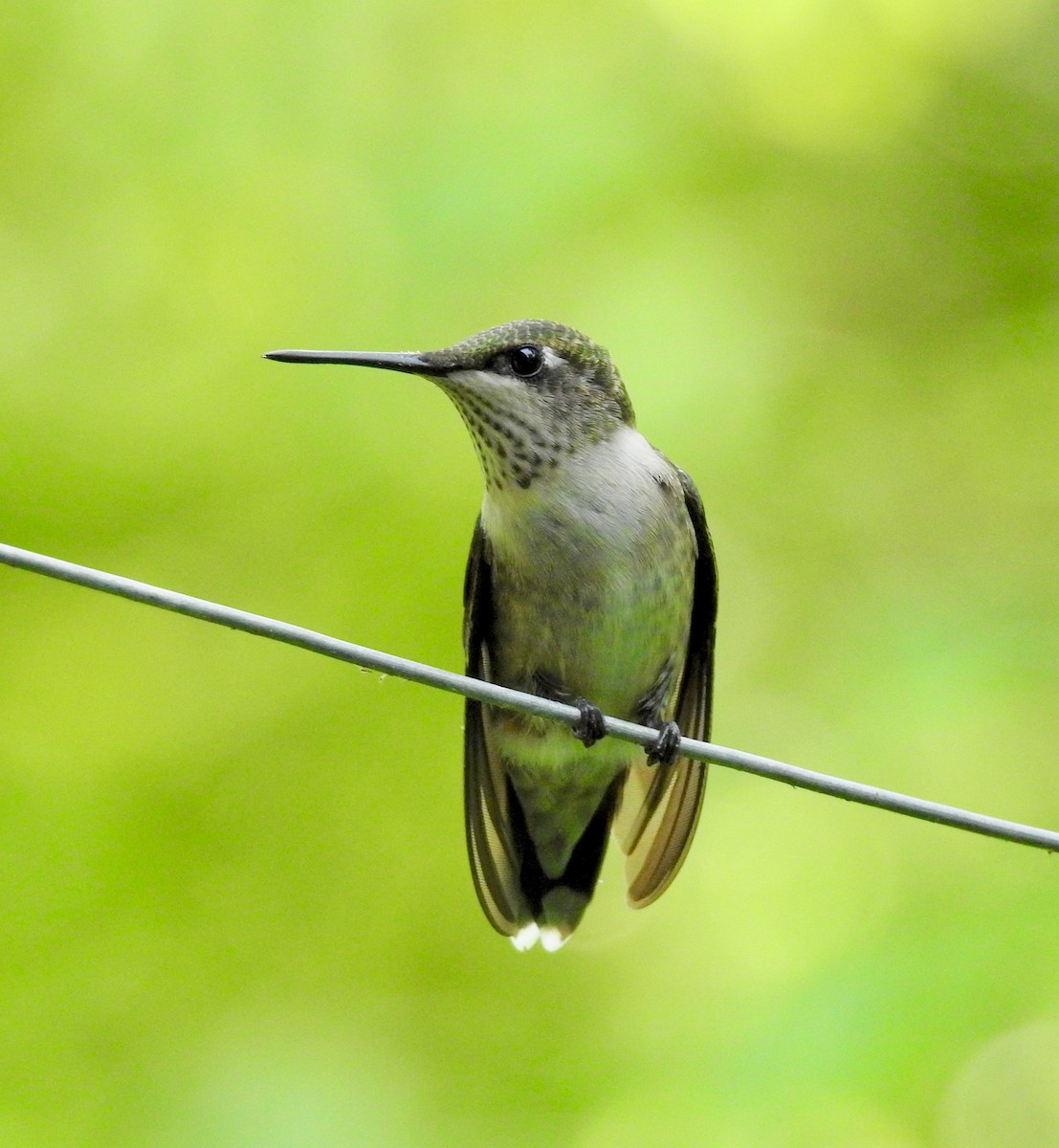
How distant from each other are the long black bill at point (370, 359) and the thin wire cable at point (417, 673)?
0.95 meters

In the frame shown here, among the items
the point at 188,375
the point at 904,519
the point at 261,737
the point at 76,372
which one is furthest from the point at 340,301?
the point at 904,519

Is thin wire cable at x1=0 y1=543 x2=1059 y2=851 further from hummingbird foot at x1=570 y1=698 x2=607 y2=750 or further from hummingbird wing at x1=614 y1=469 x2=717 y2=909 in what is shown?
hummingbird wing at x1=614 y1=469 x2=717 y2=909

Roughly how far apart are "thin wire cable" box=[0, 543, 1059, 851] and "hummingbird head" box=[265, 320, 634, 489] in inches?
41.8

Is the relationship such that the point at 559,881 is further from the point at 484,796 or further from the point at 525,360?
the point at 525,360

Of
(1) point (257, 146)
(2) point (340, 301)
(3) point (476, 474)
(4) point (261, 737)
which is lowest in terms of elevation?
(4) point (261, 737)

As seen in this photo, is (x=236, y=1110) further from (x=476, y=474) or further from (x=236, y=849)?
(x=476, y=474)

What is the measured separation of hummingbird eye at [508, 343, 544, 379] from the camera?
117 inches

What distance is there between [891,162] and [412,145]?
1734 millimetres

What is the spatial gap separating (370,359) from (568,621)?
0.69 metres

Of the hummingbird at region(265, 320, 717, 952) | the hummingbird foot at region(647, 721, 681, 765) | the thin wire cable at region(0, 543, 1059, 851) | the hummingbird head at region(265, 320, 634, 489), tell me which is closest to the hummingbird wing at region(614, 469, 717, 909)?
the hummingbird at region(265, 320, 717, 952)

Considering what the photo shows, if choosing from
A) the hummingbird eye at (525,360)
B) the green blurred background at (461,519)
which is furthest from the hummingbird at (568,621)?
the green blurred background at (461,519)

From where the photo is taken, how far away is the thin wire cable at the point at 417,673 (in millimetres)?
1597

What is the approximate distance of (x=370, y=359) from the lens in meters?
2.68

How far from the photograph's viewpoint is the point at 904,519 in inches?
192
